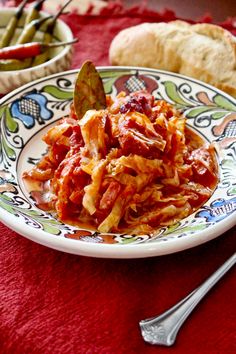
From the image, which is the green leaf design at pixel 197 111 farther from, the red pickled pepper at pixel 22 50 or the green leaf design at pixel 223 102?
the red pickled pepper at pixel 22 50

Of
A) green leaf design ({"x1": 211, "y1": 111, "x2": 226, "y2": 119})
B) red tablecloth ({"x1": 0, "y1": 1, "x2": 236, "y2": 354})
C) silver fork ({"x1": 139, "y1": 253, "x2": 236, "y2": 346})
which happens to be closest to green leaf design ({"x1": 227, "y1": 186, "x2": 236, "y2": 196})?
red tablecloth ({"x1": 0, "y1": 1, "x2": 236, "y2": 354})

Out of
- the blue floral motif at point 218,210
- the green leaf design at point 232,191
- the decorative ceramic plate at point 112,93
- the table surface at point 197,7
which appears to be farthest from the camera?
the table surface at point 197,7

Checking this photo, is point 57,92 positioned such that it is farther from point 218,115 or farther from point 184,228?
point 184,228

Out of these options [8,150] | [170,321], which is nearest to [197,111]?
[8,150]

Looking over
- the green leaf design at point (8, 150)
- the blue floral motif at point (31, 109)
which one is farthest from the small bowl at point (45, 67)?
the green leaf design at point (8, 150)

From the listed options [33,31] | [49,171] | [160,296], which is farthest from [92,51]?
[160,296]

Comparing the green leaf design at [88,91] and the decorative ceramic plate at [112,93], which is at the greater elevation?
the green leaf design at [88,91]

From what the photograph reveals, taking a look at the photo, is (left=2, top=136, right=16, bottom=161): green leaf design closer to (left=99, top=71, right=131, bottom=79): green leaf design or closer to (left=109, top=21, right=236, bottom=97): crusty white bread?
(left=99, top=71, right=131, bottom=79): green leaf design
